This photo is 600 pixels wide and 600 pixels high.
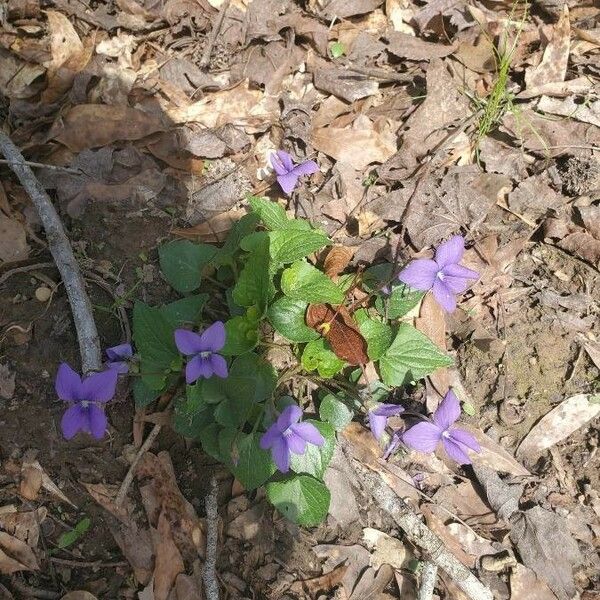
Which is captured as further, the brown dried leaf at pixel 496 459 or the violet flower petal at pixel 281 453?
the brown dried leaf at pixel 496 459

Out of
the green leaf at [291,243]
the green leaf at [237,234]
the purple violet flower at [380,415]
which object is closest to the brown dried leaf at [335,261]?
the green leaf at [291,243]

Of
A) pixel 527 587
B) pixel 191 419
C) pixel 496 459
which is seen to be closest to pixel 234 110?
pixel 191 419

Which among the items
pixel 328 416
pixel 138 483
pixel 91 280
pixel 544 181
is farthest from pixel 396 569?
pixel 544 181

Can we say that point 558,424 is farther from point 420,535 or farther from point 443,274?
point 443,274

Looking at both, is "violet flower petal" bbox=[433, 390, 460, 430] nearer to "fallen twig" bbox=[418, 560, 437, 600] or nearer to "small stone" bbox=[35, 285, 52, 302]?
"fallen twig" bbox=[418, 560, 437, 600]

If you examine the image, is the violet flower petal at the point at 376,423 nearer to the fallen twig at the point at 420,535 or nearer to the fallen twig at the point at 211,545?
the fallen twig at the point at 420,535

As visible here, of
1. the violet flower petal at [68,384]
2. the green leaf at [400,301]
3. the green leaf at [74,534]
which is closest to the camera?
the violet flower petal at [68,384]
